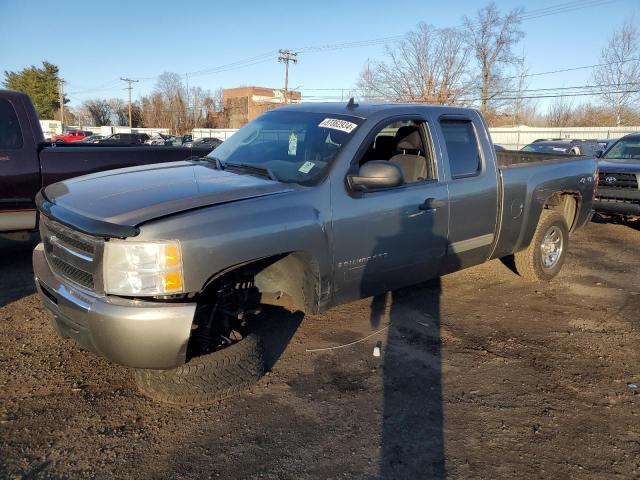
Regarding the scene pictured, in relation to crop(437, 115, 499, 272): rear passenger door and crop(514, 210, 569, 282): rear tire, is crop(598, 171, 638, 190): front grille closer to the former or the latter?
crop(514, 210, 569, 282): rear tire

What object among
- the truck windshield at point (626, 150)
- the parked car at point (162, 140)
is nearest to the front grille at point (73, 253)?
the truck windshield at point (626, 150)

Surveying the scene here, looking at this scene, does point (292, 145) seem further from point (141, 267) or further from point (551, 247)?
point (551, 247)

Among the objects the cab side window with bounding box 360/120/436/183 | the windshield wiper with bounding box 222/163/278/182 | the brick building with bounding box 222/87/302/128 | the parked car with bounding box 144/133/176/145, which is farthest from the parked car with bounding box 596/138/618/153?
the brick building with bounding box 222/87/302/128

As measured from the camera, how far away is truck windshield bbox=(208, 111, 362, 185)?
11.8ft

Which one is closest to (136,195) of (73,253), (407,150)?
(73,253)

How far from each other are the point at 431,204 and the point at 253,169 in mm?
1458

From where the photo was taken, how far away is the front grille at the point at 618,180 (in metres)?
8.60

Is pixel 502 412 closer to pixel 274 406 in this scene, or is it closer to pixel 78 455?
pixel 274 406

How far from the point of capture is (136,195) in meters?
3.03

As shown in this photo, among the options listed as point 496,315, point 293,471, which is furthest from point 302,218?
point 496,315

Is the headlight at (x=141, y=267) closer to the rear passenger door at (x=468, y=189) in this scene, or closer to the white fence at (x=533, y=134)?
the rear passenger door at (x=468, y=189)

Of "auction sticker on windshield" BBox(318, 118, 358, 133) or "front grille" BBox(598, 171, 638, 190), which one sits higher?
"auction sticker on windshield" BBox(318, 118, 358, 133)

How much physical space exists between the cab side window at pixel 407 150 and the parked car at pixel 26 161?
137 inches

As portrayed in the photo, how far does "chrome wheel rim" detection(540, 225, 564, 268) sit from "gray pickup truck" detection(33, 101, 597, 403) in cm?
82
